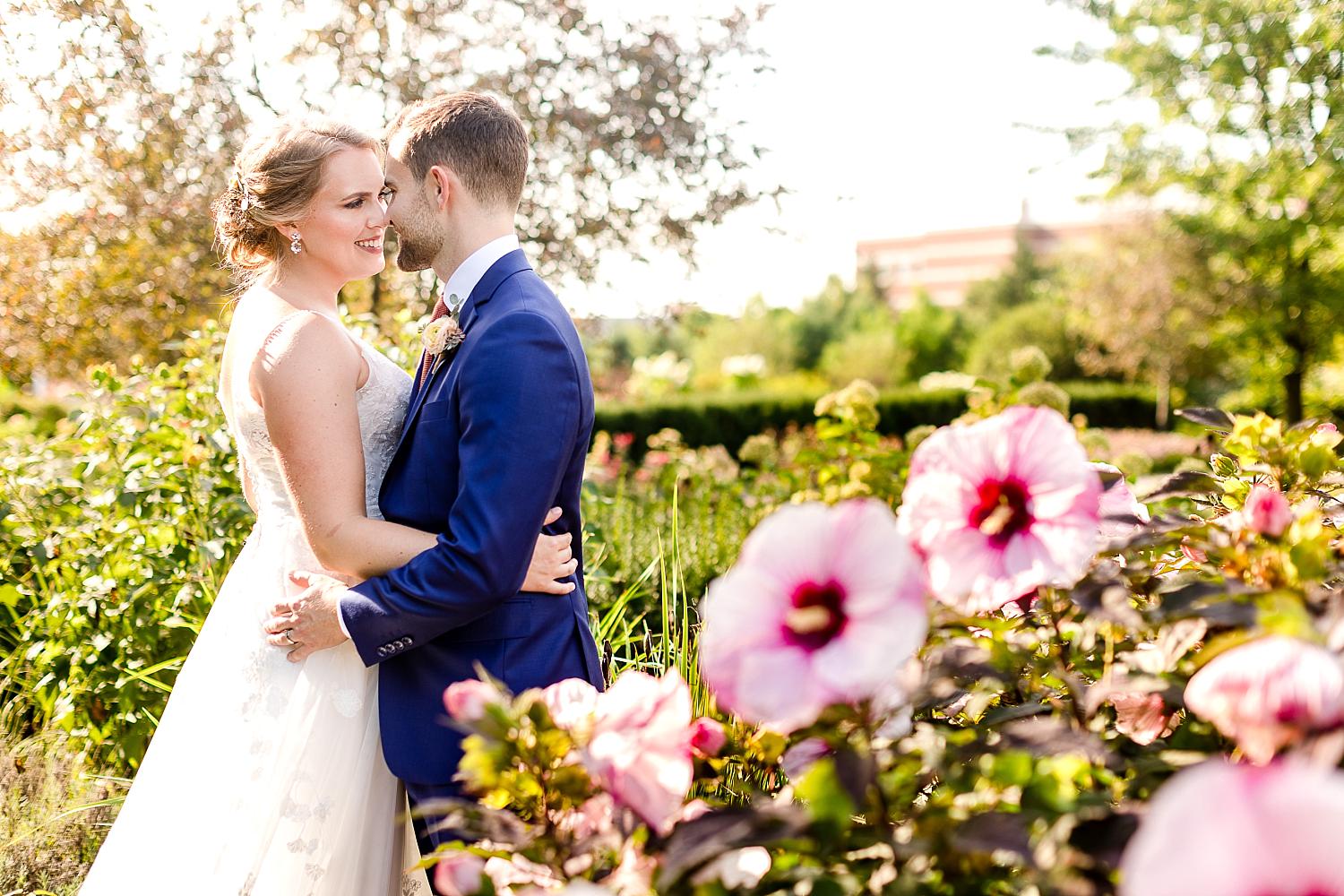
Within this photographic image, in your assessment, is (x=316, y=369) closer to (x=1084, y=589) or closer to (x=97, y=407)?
(x=1084, y=589)

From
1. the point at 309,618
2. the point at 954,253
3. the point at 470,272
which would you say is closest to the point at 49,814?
the point at 309,618

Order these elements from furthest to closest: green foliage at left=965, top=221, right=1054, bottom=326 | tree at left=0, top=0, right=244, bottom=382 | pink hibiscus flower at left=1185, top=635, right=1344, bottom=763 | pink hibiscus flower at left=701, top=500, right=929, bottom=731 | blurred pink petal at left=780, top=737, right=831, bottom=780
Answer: green foliage at left=965, top=221, right=1054, bottom=326, tree at left=0, top=0, right=244, bottom=382, blurred pink petal at left=780, top=737, right=831, bottom=780, pink hibiscus flower at left=701, top=500, right=929, bottom=731, pink hibiscus flower at left=1185, top=635, right=1344, bottom=763

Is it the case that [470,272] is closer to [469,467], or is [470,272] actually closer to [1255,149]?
[469,467]

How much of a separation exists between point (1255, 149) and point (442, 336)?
14.3 meters

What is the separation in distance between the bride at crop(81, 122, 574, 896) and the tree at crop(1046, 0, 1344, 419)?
13.0 m

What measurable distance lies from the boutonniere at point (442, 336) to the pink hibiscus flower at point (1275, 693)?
1294 millimetres

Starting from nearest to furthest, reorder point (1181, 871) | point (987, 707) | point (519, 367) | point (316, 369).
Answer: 1. point (1181, 871)
2. point (987, 707)
3. point (519, 367)
4. point (316, 369)

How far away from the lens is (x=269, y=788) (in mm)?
1799

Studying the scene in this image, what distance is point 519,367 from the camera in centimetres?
159

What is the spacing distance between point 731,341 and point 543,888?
33.6 metres

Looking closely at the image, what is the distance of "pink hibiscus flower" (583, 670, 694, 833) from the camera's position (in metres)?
0.83

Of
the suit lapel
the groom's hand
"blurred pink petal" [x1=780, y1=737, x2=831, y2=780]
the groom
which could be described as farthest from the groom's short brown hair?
"blurred pink petal" [x1=780, y1=737, x2=831, y2=780]

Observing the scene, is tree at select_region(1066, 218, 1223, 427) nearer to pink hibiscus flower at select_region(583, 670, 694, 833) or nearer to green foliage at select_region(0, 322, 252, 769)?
green foliage at select_region(0, 322, 252, 769)

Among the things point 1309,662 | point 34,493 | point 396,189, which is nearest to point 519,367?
point 396,189
